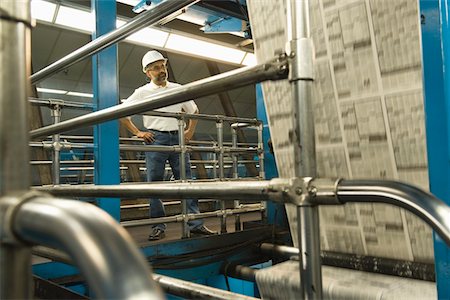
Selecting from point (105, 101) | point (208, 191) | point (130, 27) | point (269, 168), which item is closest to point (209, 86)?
point (208, 191)

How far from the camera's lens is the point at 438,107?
62cm

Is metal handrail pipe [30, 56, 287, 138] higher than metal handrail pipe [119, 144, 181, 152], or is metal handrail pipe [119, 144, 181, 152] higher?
metal handrail pipe [30, 56, 287, 138]

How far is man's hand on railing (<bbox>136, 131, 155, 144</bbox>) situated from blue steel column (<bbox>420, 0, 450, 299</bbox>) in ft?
6.67

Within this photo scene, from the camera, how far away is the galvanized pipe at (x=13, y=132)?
36 centimetres

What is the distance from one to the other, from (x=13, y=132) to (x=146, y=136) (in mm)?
2169

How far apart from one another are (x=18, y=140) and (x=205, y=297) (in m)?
0.55

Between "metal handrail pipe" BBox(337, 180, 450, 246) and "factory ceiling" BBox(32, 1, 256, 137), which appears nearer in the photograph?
"metal handrail pipe" BBox(337, 180, 450, 246)

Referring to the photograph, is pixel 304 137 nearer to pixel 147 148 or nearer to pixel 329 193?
pixel 329 193

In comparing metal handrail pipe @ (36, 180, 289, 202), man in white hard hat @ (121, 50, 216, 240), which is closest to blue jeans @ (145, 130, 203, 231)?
man in white hard hat @ (121, 50, 216, 240)

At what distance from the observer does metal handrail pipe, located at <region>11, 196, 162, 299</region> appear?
0.25 meters

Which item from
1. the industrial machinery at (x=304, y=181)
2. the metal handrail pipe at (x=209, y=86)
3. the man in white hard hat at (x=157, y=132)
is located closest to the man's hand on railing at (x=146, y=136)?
the man in white hard hat at (x=157, y=132)

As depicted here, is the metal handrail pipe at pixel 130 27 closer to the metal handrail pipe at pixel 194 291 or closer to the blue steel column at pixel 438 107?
the blue steel column at pixel 438 107

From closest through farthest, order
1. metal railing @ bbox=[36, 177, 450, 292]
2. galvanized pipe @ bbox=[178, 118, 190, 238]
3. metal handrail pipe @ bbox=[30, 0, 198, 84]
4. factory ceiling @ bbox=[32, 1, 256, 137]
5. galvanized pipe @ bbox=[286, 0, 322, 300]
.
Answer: metal railing @ bbox=[36, 177, 450, 292] → galvanized pipe @ bbox=[286, 0, 322, 300] → metal handrail pipe @ bbox=[30, 0, 198, 84] → galvanized pipe @ bbox=[178, 118, 190, 238] → factory ceiling @ bbox=[32, 1, 256, 137]

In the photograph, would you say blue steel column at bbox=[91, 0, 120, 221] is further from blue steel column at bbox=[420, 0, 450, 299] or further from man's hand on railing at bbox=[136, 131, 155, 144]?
blue steel column at bbox=[420, 0, 450, 299]
